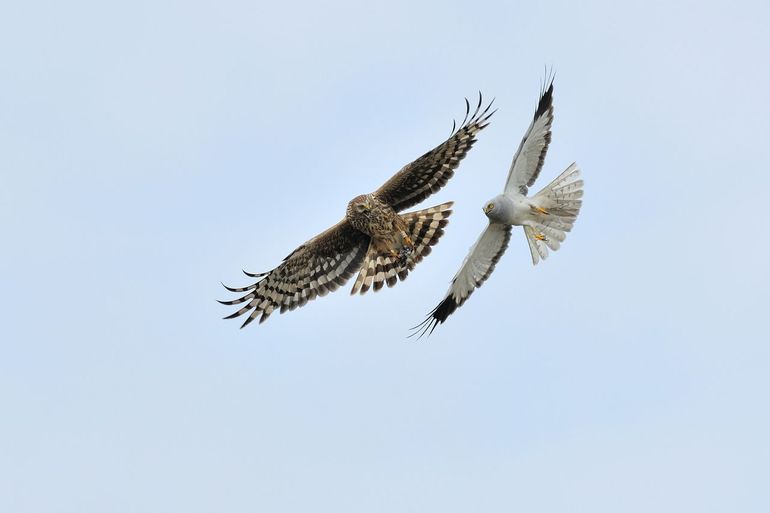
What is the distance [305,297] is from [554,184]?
3739 mm

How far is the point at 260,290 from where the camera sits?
57.0 feet

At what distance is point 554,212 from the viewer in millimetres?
15570

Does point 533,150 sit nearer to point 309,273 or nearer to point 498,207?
point 498,207

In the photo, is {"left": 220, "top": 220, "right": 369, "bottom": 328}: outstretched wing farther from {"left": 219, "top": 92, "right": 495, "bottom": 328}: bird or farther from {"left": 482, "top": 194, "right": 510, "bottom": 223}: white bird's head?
{"left": 482, "top": 194, "right": 510, "bottom": 223}: white bird's head

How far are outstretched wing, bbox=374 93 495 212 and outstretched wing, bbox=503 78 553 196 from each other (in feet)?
2.93

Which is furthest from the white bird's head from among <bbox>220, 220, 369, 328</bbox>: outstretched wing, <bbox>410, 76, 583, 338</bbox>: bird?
<bbox>220, 220, 369, 328</bbox>: outstretched wing

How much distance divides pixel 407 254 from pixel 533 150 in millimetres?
2131

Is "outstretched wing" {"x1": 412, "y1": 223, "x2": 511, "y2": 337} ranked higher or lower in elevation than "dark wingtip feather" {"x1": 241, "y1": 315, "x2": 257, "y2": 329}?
lower

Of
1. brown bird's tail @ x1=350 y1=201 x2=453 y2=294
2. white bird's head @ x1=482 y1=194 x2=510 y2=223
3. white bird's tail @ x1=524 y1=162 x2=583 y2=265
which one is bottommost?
white bird's tail @ x1=524 y1=162 x2=583 y2=265

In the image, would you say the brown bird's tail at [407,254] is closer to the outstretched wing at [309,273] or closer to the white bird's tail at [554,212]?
the outstretched wing at [309,273]

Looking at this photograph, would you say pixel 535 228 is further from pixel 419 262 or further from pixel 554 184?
pixel 419 262

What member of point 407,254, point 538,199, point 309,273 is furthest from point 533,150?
point 309,273

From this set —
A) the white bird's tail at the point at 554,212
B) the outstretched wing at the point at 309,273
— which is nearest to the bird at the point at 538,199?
the white bird's tail at the point at 554,212

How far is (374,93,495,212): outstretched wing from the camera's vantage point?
16.2 meters
